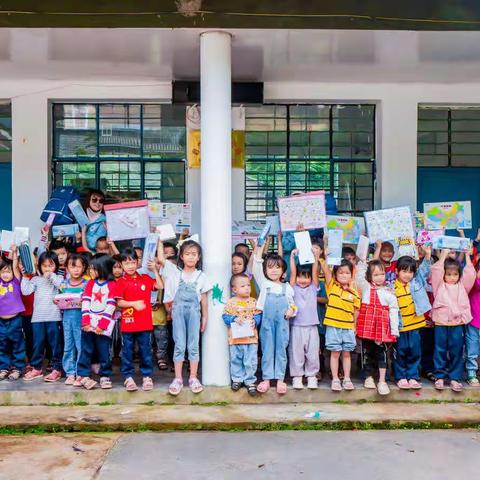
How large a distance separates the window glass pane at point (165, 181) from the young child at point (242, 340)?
2.68 m

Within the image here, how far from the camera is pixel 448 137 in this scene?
28.9 ft

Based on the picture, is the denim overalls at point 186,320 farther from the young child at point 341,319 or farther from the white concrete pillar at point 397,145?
the white concrete pillar at point 397,145

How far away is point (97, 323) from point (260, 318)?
57.3 inches

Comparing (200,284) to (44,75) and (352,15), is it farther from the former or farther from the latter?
(44,75)

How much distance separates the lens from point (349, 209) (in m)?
8.54

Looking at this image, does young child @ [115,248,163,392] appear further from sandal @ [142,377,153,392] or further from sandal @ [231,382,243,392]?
sandal @ [231,382,243,392]

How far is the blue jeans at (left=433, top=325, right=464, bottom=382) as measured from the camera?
6.02m

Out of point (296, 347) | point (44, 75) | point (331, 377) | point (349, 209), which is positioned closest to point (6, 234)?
point (44, 75)

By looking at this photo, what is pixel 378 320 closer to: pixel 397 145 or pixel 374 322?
pixel 374 322

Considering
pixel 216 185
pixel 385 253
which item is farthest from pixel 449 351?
pixel 216 185

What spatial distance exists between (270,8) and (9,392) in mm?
4042

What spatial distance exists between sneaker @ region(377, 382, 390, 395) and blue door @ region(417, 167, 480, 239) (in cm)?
342

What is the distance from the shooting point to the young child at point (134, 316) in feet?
19.4

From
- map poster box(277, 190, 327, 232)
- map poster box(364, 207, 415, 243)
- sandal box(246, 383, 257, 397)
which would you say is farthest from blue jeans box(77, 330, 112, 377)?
map poster box(364, 207, 415, 243)
